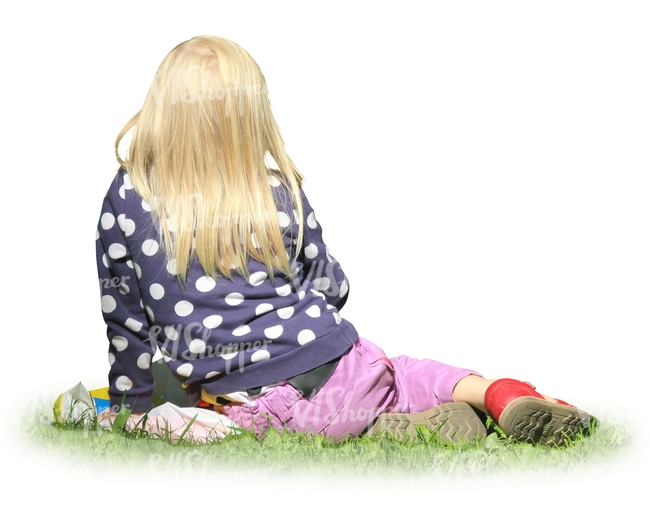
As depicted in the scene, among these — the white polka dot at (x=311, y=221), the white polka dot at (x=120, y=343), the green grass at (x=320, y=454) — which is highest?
the white polka dot at (x=311, y=221)

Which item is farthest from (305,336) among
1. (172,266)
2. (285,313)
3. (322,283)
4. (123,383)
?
(123,383)

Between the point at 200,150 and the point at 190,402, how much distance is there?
110cm

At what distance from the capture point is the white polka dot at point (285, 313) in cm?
455

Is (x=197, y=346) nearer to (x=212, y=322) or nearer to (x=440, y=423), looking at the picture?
(x=212, y=322)

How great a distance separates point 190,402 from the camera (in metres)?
4.71

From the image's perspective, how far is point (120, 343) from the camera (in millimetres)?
4699

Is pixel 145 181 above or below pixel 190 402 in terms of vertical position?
above

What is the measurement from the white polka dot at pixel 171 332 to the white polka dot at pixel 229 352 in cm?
21

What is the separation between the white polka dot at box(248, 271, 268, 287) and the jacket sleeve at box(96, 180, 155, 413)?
0.51 m

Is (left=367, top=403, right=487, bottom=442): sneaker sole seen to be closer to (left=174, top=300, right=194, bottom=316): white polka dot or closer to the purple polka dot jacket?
the purple polka dot jacket

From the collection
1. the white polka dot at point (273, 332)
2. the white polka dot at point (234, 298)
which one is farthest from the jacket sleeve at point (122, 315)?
the white polka dot at point (273, 332)

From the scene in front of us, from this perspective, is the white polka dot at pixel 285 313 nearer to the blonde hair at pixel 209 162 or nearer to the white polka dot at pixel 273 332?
the white polka dot at pixel 273 332

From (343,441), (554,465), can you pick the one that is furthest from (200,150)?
(554,465)

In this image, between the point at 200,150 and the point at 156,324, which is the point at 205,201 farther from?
the point at 156,324
